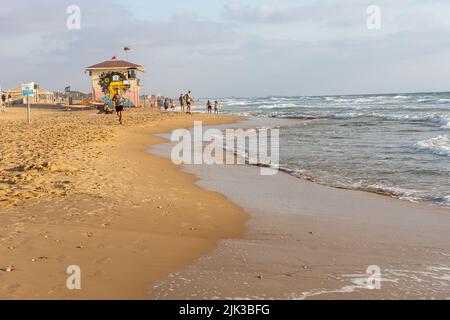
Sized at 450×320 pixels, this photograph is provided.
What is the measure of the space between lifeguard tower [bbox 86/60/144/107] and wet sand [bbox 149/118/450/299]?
33769 mm

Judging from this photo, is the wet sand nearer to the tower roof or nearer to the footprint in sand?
the footprint in sand

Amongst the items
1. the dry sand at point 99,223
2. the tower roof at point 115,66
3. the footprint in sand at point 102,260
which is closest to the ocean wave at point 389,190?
the dry sand at point 99,223

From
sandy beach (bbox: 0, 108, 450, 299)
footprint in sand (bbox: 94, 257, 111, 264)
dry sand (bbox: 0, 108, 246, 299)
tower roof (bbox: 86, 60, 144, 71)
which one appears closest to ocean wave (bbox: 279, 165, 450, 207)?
sandy beach (bbox: 0, 108, 450, 299)

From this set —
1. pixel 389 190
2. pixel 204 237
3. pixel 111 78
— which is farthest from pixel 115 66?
pixel 204 237

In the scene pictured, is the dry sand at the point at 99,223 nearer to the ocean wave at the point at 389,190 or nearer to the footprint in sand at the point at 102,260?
the footprint in sand at the point at 102,260

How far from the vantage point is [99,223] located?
20.2 feet

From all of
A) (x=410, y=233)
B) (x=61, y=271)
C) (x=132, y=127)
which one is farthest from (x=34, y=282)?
(x=132, y=127)

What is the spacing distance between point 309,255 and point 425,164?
834 centimetres

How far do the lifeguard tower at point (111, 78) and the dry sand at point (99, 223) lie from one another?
29.5 meters

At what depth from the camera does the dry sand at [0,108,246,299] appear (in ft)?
14.0

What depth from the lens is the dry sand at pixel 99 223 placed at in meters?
4.27

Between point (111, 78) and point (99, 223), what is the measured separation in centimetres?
3636
